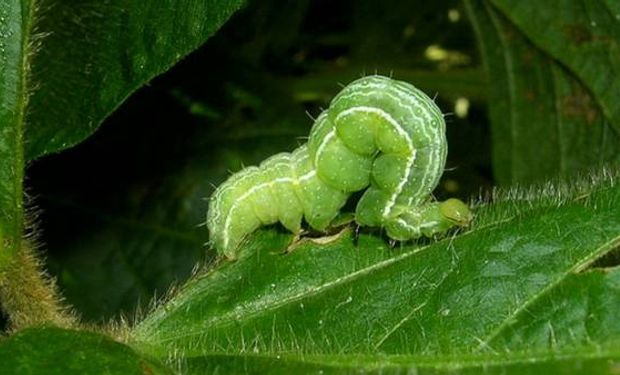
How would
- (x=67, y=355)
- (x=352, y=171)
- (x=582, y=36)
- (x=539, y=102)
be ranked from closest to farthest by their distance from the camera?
(x=67, y=355)
(x=352, y=171)
(x=582, y=36)
(x=539, y=102)

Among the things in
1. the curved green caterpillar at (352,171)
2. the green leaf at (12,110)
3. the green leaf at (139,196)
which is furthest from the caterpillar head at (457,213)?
the green leaf at (139,196)

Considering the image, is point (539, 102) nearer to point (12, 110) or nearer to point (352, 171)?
point (352, 171)

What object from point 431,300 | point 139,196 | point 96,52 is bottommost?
point 139,196

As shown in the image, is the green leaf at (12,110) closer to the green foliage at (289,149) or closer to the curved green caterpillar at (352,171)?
the green foliage at (289,149)

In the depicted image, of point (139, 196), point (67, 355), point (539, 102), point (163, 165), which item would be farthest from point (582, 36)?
point (67, 355)

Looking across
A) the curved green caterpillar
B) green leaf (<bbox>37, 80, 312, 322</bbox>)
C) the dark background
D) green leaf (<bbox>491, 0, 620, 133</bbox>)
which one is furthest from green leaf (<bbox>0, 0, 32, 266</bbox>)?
green leaf (<bbox>491, 0, 620, 133</bbox>)

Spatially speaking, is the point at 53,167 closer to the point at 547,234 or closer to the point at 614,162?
the point at 614,162
